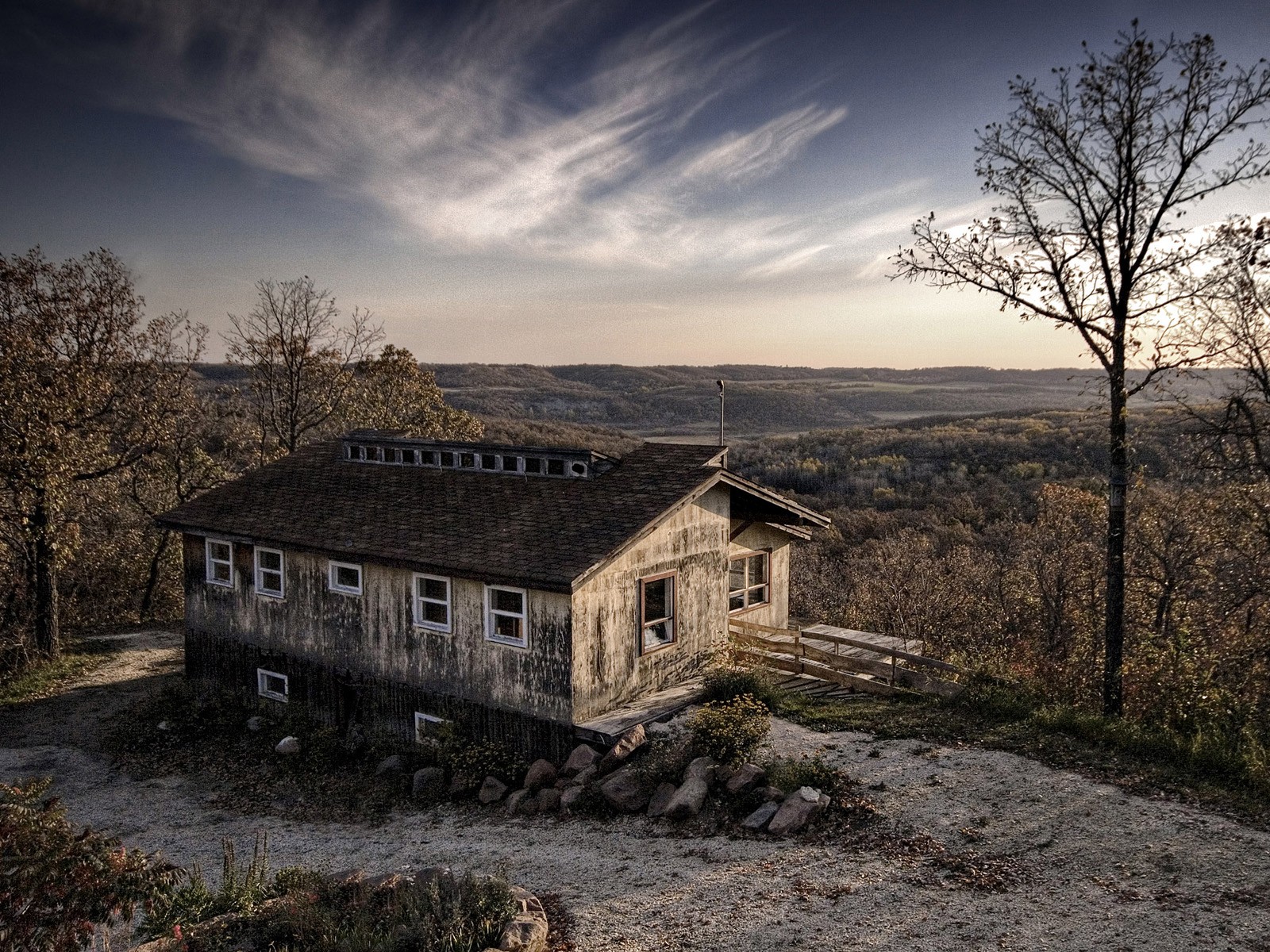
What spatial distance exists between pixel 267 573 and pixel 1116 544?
1888cm

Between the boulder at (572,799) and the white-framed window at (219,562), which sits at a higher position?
the white-framed window at (219,562)

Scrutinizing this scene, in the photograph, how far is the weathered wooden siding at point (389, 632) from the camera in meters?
14.8

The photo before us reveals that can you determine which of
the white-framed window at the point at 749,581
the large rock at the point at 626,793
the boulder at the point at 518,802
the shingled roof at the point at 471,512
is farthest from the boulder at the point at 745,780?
the white-framed window at the point at 749,581

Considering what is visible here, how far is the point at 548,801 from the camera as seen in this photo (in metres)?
13.5

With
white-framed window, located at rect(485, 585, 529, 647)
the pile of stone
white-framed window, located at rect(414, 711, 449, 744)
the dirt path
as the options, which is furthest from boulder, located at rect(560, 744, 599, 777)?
white-framed window, located at rect(414, 711, 449, 744)

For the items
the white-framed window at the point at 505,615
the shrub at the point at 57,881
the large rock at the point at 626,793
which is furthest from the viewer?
the white-framed window at the point at 505,615

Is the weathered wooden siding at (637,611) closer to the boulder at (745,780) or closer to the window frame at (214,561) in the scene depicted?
the boulder at (745,780)

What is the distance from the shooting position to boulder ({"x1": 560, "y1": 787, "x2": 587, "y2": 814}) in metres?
13.2

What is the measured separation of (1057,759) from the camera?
1288 centimetres

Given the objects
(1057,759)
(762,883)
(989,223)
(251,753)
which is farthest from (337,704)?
(989,223)

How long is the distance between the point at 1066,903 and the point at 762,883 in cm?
348

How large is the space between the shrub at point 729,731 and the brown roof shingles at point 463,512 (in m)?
3.27

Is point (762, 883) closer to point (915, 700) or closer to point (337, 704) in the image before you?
point (915, 700)

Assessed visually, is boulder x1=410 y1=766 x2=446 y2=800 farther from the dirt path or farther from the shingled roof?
the shingled roof
